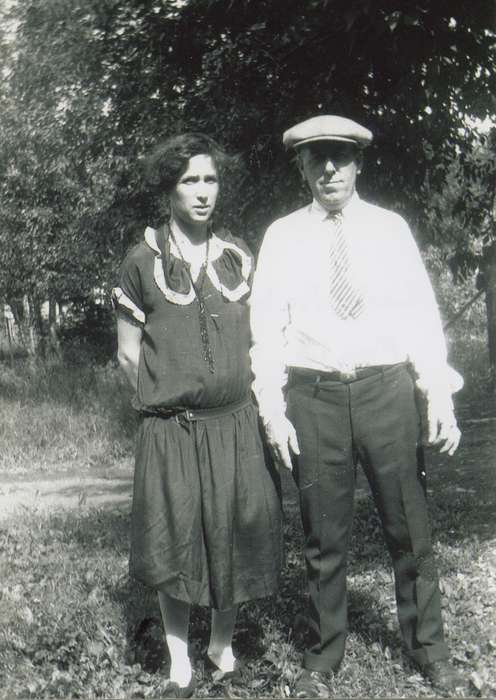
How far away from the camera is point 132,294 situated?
121 inches

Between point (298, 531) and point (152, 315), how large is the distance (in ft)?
8.86

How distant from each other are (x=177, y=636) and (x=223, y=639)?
0.75 ft

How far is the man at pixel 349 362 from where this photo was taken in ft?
9.83

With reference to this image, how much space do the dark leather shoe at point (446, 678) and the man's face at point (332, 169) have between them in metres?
1.77

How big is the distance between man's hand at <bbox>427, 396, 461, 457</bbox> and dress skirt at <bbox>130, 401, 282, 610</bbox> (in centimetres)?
66

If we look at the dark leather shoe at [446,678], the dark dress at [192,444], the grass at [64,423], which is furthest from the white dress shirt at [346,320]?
the grass at [64,423]

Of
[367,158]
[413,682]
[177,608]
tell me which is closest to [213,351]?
[177,608]

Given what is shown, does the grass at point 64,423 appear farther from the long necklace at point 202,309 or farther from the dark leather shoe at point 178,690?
the long necklace at point 202,309

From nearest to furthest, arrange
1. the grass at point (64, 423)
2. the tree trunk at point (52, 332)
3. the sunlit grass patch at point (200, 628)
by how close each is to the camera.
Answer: the sunlit grass patch at point (200, 628)
the grass at point (64, 423)
the tree trunk at point (52, 332)

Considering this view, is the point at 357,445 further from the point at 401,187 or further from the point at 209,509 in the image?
the point at 401,187

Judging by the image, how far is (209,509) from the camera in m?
3.05

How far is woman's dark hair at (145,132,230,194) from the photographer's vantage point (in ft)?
9.91

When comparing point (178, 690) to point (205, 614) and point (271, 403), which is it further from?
point (271, 403)

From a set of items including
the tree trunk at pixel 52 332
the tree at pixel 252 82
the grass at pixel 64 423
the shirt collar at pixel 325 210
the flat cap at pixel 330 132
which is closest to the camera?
the flat cap at pixel 330 132
